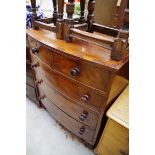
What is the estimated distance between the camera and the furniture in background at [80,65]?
80cm

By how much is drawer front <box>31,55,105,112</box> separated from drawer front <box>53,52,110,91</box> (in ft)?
0.19

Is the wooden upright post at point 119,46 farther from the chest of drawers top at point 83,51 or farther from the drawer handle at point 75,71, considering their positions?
the drawer handle at point 75,71

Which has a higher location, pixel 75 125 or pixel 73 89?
pixel 73 89

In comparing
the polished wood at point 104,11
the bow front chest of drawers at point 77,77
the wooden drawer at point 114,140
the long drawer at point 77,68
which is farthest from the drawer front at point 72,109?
the polished wood at point 104,11

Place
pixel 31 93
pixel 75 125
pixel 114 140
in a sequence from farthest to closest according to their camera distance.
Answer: pixel 31 93 → pixel 75 125 → pixel 114 140

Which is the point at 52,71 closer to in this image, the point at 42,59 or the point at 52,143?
the point at 42,59

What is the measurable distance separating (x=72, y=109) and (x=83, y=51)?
1.60ft

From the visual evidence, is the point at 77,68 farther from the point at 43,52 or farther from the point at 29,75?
the point at 29,75

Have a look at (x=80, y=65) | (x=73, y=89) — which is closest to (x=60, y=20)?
(x=80, y=65)

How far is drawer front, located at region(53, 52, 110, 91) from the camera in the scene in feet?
2.64

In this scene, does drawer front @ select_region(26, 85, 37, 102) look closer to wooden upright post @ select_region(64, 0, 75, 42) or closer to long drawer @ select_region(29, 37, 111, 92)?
long drawer @ select_region(29, 37, 111, 92)

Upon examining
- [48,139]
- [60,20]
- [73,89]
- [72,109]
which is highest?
[60,20]

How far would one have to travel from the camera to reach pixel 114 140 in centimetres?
107
